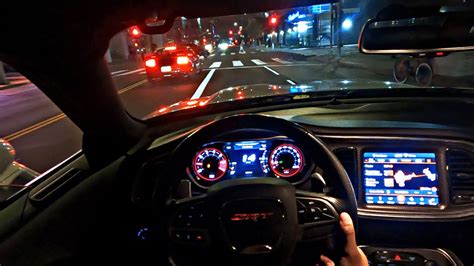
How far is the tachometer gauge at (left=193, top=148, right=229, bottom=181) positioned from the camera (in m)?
2.71

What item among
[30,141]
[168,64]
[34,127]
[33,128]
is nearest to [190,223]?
[30,141]

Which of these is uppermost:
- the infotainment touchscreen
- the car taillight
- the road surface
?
the infotainment touchscreen

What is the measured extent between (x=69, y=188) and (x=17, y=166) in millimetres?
762

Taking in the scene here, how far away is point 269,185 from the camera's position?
201 centimetres

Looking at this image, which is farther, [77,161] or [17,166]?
[17,166]

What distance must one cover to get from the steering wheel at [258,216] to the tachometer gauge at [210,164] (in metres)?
0.54

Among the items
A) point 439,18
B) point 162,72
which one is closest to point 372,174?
point 439,18

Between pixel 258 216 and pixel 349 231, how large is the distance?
37cm

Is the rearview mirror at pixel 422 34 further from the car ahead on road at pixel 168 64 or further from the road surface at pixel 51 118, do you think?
the car ahead on road at pixel 168 64

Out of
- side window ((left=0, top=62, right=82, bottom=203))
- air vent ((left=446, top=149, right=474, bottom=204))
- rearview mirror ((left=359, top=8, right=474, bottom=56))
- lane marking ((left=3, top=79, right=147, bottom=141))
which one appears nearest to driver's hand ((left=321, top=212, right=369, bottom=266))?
air vent ((left=446, top=149, right=474, bottom=204))

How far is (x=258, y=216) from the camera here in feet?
6.52

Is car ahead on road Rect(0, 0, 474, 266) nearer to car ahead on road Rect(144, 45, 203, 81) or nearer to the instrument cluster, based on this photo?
the instrument cluster

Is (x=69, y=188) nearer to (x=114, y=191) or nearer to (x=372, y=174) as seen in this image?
(x=114, y=191)

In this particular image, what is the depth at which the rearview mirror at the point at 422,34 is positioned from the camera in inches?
106
